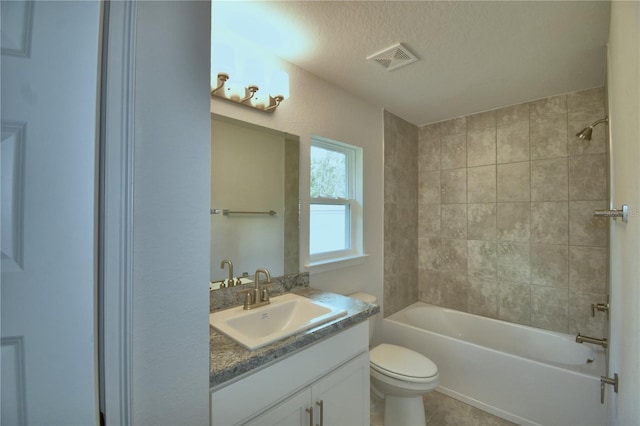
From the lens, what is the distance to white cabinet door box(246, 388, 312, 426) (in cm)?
91

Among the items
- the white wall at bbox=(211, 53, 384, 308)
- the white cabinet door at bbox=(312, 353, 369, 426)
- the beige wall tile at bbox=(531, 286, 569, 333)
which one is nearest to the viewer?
the white cabinet door at bbox=(312, 353, 369, 426)

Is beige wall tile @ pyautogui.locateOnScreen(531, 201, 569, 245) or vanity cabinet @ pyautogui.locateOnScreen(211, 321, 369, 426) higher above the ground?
beige wall tile @ pyautogui.locateOnScreen(531, 201, 569, 245)

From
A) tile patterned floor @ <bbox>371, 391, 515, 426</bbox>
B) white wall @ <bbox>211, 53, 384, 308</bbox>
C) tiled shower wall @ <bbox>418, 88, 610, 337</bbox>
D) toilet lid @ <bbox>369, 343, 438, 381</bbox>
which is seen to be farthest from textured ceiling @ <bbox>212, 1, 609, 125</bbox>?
tile patterned floor @ <bbox>371, 391, 515, 426</bbox>

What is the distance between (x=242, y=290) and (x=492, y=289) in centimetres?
240

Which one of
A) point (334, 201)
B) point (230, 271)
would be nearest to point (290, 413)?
point (230, 271)

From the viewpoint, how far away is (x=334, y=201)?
83.7 inches

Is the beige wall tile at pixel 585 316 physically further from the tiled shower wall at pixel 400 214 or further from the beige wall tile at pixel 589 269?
the tiled shower wall at pixel 400 214

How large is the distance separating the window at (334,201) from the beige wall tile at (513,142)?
1413 mm

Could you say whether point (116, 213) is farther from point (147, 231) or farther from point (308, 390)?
point (308, 390)

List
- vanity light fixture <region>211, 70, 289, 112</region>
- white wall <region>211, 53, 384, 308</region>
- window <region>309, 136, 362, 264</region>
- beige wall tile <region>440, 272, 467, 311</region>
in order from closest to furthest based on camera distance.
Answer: vanity light fixture <region>211, 70, 289, 112</region> < white wall <region>211, 53, 384, 308</region> < window <region>309, 136, 362, 264</region> < beige wall tile <region>440, 272, 467, 311</region>

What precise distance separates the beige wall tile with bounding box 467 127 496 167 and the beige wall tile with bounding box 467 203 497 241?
44 centimetres

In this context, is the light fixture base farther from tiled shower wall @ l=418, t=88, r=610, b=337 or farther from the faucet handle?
tiled shower wall @ l=418, t=88, r=610, b=337

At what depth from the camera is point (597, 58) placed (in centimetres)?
166

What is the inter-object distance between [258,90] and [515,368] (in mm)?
2562
